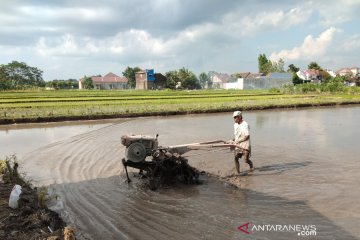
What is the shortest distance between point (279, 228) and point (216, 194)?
6.08ft

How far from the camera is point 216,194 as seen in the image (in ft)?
22.7

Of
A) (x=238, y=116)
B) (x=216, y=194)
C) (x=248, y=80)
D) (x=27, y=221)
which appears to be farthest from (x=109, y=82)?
(x=27, y=221)

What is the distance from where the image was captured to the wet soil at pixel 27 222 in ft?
13.3

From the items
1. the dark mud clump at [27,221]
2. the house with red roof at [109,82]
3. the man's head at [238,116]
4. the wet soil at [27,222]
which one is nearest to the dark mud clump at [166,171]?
the man's head at [238,116]

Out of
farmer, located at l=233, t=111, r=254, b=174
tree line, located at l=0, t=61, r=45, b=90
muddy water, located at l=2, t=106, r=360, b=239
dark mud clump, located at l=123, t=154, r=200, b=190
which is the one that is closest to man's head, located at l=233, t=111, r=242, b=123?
farmer, located at l=233, t=111, r=254, b=174

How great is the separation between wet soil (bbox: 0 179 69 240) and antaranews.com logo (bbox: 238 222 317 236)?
2.64 meters

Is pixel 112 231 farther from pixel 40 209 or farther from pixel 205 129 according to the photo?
pixel 205 129

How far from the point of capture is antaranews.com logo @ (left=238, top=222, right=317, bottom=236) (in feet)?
16.7

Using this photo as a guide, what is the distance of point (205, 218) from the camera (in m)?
5.67

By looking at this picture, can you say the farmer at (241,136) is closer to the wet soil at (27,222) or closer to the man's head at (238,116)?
the man's head at (238,116)

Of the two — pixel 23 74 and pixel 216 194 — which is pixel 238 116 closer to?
pixel 216 194

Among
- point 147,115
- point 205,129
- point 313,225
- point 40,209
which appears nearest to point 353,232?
point 313,225

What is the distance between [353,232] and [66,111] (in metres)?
19.3

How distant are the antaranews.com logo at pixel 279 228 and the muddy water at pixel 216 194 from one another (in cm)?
9
